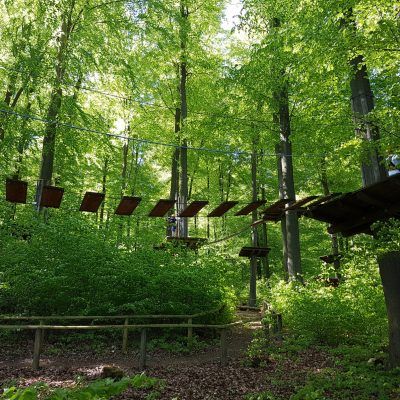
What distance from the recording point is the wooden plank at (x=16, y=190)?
7078 mm

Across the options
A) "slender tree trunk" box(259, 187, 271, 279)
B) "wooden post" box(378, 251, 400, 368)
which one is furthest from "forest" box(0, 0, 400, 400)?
"slender tree trunk" box(259, 187, 271, 279)

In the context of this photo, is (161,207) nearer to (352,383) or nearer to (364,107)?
(352,383)

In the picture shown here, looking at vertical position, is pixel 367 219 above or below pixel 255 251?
below

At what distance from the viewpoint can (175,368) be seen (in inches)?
303

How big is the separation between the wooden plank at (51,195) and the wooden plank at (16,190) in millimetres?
358

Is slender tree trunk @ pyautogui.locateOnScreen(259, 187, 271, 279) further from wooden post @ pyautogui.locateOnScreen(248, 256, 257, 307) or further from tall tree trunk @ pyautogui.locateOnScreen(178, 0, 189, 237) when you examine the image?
tall tree trunk @ pyautogui.locateOnScreen(178, 0, 189, 237)

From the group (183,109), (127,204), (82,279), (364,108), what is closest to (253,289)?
(183,109)

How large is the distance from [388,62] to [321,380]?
21.6ft

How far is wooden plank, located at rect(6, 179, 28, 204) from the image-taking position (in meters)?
7.08

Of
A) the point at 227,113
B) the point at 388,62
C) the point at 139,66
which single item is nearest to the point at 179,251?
the point at 227,113

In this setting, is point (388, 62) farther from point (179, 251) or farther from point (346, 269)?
point (179, 251)

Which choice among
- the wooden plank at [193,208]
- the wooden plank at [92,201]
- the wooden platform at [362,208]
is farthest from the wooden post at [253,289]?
the wooden plank at [92,201]

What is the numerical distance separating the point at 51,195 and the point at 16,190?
2.16 feet

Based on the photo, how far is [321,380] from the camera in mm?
5844
